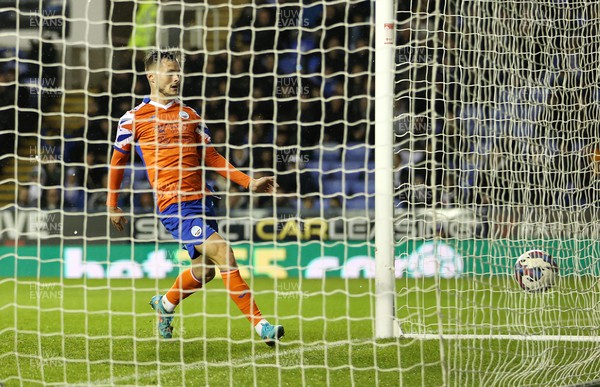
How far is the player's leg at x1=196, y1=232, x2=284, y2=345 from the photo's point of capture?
474 centimetres

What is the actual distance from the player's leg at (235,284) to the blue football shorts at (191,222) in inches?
1.8

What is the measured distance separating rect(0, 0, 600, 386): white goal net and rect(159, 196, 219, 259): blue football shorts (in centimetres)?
8

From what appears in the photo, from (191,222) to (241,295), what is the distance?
1.51 ft

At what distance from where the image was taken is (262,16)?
11289mm

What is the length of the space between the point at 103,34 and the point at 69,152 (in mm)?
1579

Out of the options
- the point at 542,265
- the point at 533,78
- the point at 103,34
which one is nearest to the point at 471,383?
the point at 542,265

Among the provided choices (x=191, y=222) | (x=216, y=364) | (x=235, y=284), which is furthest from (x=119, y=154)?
(x=216, y=364)

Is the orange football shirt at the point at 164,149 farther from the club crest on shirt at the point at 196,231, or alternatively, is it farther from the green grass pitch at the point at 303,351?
the green grass pitch at the point at 303,351

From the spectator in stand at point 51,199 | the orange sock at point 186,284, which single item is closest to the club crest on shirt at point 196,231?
the orange sock at point 186,284

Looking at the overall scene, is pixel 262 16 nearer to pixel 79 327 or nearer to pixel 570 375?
pixel 79 327

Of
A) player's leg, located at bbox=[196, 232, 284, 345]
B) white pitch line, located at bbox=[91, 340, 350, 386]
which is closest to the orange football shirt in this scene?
player's leg, located at bbox=[196, 232, 284, 345]

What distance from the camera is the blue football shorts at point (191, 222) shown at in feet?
15.7

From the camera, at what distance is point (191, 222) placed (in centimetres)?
484

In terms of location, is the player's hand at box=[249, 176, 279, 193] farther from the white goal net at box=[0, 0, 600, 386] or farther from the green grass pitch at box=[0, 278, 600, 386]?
the green grass pitch at box=[0, 278, 600, 386]
